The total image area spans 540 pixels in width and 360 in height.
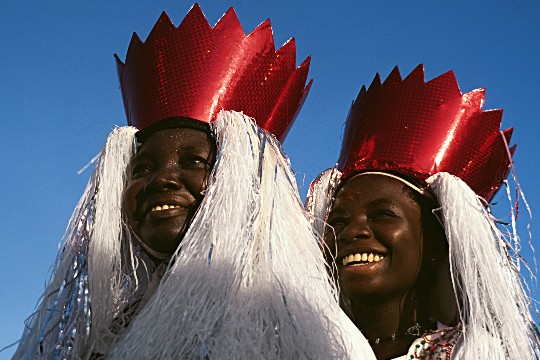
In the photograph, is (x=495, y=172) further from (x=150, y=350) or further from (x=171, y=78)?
(x=150, y=350)

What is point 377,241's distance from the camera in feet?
10.5

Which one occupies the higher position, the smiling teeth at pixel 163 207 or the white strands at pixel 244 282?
the smiling teeth at pixel 163 207

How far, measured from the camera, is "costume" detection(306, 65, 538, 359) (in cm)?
319

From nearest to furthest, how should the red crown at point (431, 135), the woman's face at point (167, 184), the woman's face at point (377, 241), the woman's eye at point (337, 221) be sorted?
1. the woman's face at point (167, 184)
2. the woman's face at point (377, 241)
3. the woman's eye at point (337, 221)
4. the red crown at point (431, 135)

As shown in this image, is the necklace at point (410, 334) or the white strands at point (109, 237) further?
the necklace at point (410, 334)

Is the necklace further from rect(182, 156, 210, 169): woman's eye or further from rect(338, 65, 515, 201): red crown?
rect(182, 156, 210, 169): woman's eye

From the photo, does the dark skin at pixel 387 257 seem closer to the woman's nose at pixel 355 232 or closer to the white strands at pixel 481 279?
the woman's nose at pixel 355 232

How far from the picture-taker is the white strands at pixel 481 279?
298cm

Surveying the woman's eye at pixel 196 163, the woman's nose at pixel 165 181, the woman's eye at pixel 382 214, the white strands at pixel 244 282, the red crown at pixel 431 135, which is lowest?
the white strands at pixel 244 282

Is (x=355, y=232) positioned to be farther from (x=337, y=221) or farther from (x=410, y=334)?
(x=410, y=334)

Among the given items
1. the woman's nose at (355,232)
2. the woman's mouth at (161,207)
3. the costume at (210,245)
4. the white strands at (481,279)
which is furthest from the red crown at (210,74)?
the white strands at (481,279)

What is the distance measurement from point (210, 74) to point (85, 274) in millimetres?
859

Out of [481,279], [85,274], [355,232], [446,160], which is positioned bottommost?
[481,279]

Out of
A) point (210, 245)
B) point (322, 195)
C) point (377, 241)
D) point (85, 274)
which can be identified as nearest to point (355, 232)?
point (377, 241)
